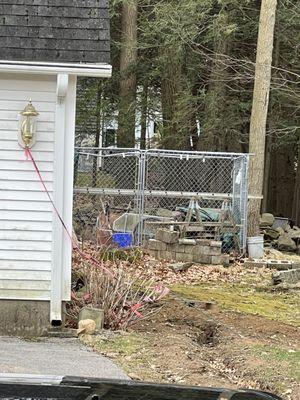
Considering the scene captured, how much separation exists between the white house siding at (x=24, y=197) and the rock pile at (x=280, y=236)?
11.8m

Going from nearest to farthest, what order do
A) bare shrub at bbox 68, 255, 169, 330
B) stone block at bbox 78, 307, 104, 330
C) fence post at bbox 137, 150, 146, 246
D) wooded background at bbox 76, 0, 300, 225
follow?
1. stone block at bbox 78, 307, 104, 330
2. bare shrub at bbox 68, 255, 169, 330
3. fence post at bbox 137, 150, 146, 246
4. wooded background at bbox 76, 0, 300, 225

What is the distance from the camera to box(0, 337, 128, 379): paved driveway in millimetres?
6246

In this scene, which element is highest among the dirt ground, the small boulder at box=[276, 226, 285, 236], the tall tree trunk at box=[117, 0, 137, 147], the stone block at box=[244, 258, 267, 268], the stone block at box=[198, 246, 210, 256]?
the tall tree trunk at box=[117, 0, 137, 147]

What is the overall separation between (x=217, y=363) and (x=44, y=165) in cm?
289

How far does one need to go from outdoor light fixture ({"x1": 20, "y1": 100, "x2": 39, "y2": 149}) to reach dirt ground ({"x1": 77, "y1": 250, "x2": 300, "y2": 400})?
7.47ft

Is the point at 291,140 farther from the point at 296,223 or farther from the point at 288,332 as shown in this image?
the point at 288,332

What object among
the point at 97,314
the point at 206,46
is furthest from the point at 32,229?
the point at 206,46

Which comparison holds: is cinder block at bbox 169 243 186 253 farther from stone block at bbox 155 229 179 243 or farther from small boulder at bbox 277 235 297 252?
small boulder at bbox 277 235 297 252

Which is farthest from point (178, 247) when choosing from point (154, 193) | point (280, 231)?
point (280, 231)

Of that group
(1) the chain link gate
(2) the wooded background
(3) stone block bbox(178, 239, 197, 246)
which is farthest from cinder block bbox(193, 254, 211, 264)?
(2) the wooded background

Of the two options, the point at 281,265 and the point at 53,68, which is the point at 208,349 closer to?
the point at 53,68

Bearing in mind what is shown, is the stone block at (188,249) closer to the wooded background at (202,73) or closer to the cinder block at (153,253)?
the cinder block at (153,253)

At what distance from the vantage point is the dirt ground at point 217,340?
21.1 feet

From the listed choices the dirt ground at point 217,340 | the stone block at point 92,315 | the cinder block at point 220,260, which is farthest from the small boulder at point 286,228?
the stone block at point 92,315
